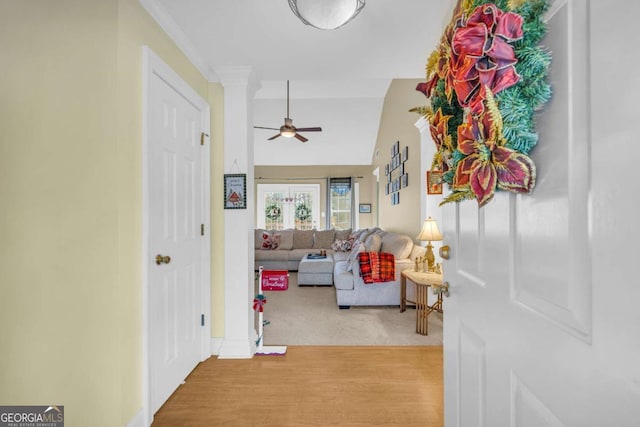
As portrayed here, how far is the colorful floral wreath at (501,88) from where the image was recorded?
660 mm

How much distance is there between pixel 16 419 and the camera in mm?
1271

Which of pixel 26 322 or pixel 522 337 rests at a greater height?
pixel 522 337

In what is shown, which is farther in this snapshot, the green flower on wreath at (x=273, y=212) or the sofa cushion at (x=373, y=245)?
the green flower on wreath at (x=273, y=212)

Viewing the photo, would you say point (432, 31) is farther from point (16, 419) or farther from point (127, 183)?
point (16, 419)

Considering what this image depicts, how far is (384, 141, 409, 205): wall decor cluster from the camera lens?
4479 mm

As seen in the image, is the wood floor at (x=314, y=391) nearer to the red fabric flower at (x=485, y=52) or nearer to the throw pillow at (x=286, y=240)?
the red fabric flower at (x=485, y=52)

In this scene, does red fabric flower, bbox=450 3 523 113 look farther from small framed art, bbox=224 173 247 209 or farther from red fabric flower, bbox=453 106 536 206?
small framed art, bbox=224 173 247 209

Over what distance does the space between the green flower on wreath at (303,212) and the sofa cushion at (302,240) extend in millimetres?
1512

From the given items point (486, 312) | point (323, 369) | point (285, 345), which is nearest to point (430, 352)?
point (323, 369)

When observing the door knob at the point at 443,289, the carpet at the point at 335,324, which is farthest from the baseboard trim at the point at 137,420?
the door knob at the point at 443,289

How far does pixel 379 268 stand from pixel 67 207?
293cm

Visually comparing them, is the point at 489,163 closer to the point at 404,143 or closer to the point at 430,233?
the point at 430,233

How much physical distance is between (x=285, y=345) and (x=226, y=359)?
1.71ft

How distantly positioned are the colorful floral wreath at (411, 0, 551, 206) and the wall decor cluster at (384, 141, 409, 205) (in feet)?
12.1
